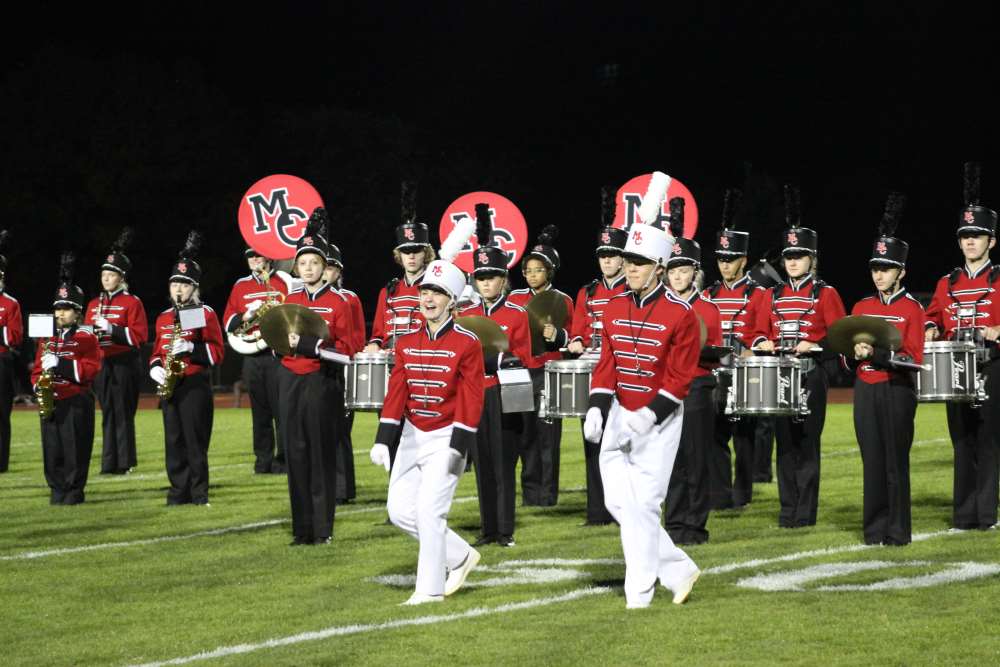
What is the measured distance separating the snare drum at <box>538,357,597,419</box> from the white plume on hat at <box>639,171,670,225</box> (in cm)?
202

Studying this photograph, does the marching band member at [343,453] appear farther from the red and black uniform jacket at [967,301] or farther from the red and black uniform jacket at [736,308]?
the red and black uniform jacket at [967,301]

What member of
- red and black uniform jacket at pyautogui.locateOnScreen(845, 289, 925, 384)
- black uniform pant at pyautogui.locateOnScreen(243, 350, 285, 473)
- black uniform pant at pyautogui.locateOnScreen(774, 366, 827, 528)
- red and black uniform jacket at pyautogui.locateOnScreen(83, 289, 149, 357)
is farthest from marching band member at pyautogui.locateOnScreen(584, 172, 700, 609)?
red and black uniform jacket at pyautogui.locateOnScreen(83, 289, 149, 357)

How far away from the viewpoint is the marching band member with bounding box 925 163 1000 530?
34.5 feet

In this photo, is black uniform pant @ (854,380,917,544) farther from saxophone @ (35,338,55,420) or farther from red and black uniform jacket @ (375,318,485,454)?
saxophone @ (35,338,55,420)

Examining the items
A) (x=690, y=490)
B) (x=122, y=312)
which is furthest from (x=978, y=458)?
(x=122, y=312)

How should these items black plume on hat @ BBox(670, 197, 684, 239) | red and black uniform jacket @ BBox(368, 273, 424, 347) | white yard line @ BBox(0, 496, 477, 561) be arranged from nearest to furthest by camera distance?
white yard line @ BBox(0, 496, 477, 561) < black plume on hat @ BBox(670, 197, 684, 239) < red and black uniform jacket @ BBox(368, 273, 424, 347)

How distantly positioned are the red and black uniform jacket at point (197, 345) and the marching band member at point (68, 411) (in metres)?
0.72

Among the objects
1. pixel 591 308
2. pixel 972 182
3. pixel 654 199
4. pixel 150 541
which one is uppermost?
pixel 972 182

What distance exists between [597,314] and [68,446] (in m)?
4.50

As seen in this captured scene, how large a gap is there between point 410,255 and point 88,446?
3.57 m

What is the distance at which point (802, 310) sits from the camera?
1084 cm

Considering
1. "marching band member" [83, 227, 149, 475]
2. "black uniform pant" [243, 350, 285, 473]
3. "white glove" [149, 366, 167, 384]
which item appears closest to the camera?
"white glove" [149, 366, 167, 384]

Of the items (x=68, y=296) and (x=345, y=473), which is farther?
(x=68, y=296)

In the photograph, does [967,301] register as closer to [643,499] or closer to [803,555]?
[803,555]
